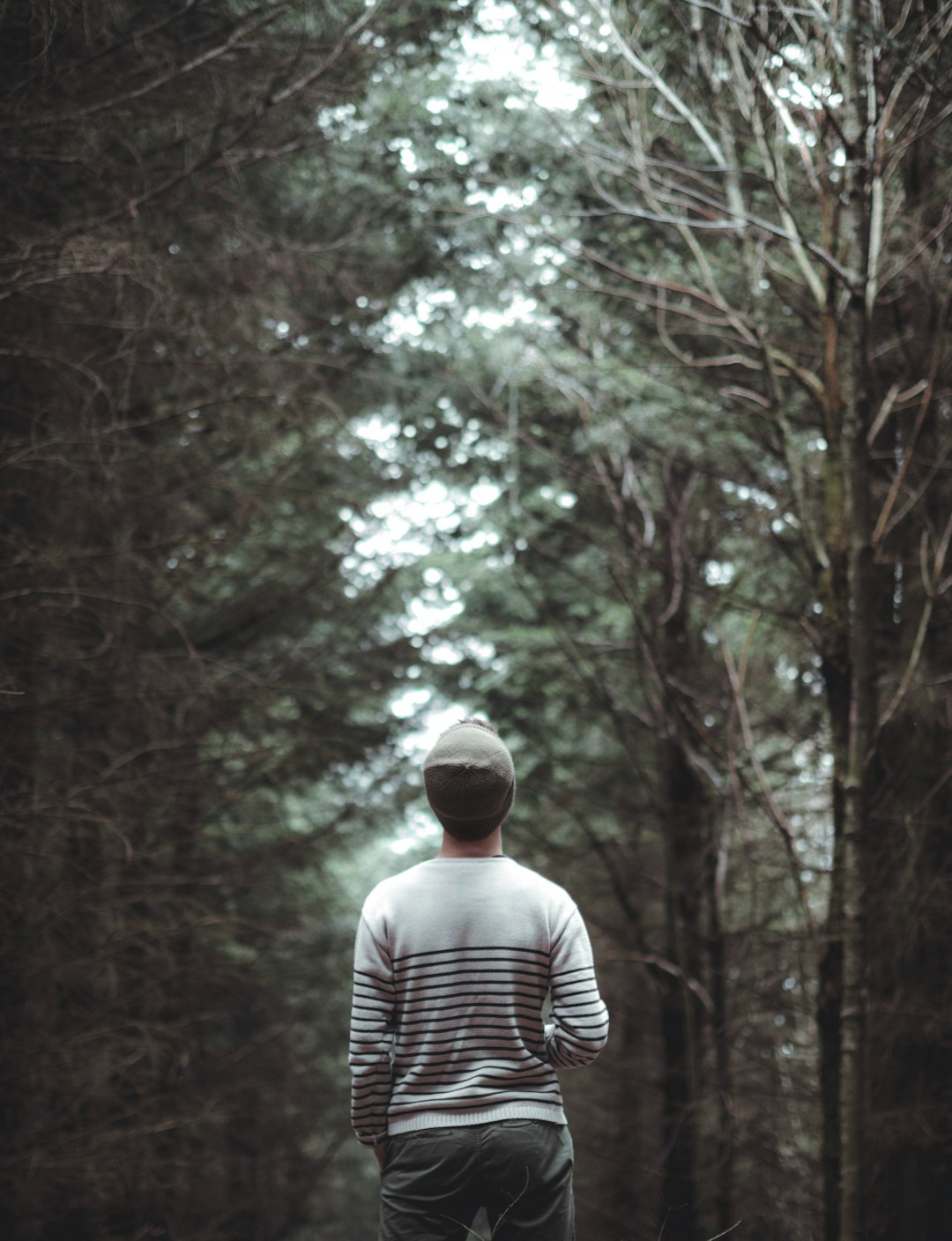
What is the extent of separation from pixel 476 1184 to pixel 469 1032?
344 mm

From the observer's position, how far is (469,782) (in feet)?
8.46

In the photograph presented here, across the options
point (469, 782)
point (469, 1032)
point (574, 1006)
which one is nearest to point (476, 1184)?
point (469, 1032)

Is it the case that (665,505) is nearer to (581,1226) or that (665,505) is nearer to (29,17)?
(29,17)

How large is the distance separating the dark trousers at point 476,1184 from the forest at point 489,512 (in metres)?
0.50

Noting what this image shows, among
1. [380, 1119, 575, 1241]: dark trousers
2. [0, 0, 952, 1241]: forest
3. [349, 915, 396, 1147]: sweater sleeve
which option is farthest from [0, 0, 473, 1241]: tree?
[380, 1119, 575, 1241]: dark trousers

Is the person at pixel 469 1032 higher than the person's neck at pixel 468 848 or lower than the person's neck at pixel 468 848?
lower

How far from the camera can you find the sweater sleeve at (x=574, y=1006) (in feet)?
8.14

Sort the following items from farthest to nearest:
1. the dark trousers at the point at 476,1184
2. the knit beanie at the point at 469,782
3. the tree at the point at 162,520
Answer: the tree at the point at 162,520, the knit beanie at the point at 469,782, the dark trousers at the point at 476,1184

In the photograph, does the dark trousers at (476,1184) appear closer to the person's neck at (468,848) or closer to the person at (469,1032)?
the person at (469,1032)

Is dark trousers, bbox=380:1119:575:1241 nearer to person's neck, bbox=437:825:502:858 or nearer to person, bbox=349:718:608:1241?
person, bbox=349:718:608:1241

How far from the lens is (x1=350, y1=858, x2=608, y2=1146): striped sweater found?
2459 millimetres

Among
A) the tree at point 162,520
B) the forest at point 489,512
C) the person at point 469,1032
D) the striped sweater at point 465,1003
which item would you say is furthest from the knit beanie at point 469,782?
the tree at point 162,520

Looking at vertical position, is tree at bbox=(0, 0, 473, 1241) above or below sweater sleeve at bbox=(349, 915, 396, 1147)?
above

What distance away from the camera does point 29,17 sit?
396 centimetres
